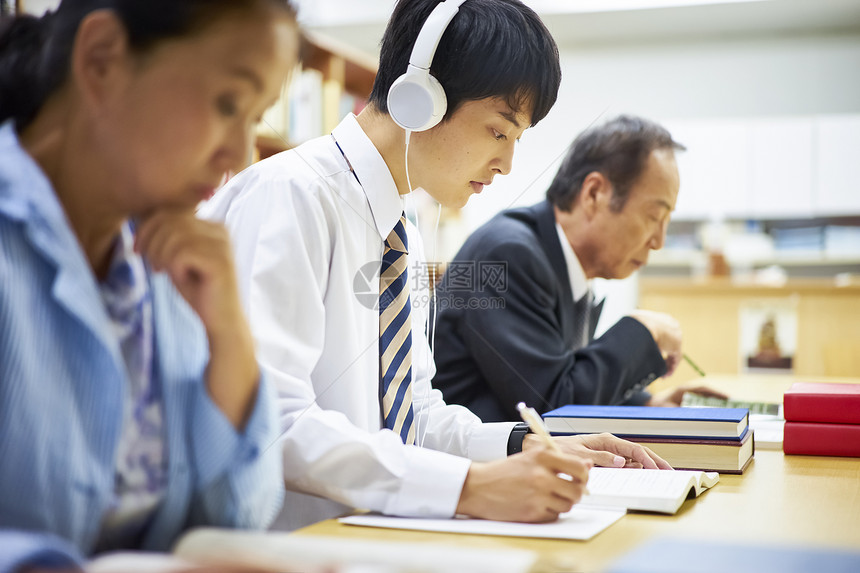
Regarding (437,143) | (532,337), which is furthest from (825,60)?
(437,143)

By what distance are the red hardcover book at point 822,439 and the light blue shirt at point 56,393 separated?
96 centimetres

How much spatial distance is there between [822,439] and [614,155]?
0.84m

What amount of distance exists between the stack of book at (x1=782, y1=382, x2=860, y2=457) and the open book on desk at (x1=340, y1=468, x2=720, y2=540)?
0.30 m

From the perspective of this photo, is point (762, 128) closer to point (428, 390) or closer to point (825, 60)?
point (825, 60)

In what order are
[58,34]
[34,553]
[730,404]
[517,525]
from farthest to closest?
[730,404], [517,525], [58,34], [34,553]

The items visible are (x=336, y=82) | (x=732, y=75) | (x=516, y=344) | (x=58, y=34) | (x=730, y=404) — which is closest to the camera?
(x=58, y=34)

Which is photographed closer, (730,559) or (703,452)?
(730,559)

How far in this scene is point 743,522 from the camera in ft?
2.75

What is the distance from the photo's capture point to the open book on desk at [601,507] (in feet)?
2.54

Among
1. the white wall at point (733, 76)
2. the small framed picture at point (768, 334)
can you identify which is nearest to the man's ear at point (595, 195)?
the small framed picture at point (768, 334)

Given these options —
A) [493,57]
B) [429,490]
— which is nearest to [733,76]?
[493,57]

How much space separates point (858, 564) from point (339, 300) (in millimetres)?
655

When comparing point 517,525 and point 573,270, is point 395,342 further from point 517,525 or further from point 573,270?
point 573,270

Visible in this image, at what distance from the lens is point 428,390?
125cm
